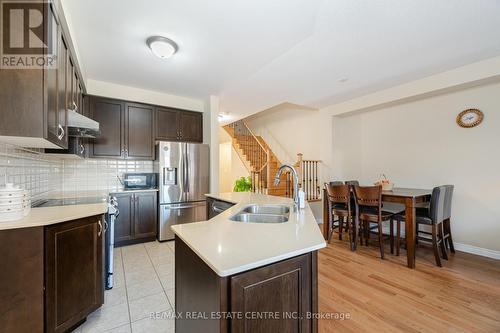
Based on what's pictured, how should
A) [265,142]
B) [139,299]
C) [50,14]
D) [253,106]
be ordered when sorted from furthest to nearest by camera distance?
[265,142], [253,106], [139,299], [50,14]

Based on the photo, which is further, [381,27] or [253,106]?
[253,106]

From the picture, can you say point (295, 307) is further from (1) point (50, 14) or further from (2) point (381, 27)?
(2) point (381, 27)

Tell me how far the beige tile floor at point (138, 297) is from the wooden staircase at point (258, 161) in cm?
308

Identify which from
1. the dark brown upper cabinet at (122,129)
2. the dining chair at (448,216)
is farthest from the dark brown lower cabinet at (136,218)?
Result: the dining chair at (448,216)

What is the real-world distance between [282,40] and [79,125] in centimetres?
218

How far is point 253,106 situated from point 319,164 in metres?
1.95

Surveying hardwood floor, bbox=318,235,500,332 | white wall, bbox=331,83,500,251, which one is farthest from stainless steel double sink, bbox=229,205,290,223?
white wall, bbox=331,83,500,251

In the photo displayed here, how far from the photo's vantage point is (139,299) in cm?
206

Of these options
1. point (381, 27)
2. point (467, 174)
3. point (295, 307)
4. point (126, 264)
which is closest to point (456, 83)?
point (467, 174)

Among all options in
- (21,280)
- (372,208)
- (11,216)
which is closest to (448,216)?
(372,208)

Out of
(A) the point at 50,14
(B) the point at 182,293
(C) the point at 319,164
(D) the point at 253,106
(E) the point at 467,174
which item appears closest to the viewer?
(B) the point at 182,293

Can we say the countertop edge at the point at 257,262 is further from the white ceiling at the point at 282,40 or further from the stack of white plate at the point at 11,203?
the white ceiling at the point at 282,40

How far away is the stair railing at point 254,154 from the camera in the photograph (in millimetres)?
5871

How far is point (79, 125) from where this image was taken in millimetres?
2107
